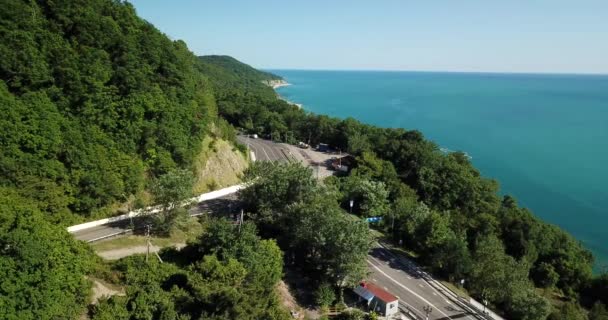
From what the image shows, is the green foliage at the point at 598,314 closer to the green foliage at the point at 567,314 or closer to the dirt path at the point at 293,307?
the green foliage at the point at 567,314

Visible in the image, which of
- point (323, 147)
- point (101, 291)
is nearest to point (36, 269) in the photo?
point (101, 291)

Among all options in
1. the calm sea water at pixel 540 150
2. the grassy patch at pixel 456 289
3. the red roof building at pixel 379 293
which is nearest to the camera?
the red roof building at pixel 379 293

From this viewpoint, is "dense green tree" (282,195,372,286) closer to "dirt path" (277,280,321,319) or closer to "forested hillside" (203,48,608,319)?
"dirt path" (277,280,321,319)

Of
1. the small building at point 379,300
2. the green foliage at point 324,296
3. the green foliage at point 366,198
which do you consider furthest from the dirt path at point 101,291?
the green foliage at point 366,198

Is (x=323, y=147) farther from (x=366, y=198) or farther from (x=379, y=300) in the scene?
(x=379, y=300)

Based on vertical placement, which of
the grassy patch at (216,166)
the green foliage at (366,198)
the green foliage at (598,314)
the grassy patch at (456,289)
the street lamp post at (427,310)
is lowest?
the green foliage at (598,314)

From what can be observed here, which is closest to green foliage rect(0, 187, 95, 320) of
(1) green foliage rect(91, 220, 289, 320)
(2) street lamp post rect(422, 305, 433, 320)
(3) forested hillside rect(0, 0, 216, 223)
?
(1) green foliage rect(91, 220, 289, 320)
